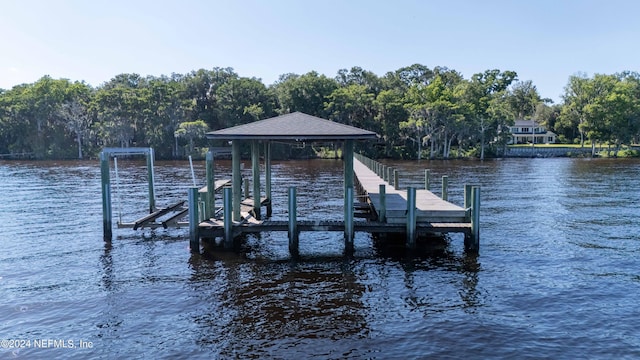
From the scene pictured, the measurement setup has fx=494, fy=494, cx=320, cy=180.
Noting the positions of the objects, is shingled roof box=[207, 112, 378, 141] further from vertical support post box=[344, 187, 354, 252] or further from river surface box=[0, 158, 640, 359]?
river surface box=[0, 158, 640, 359]

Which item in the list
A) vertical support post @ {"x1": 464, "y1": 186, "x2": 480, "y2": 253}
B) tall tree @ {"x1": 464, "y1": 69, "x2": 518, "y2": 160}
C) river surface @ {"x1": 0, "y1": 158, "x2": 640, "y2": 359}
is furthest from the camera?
tall tree @ {"x1": 464, "y1": 69, "x2": 518, "y2": 160}

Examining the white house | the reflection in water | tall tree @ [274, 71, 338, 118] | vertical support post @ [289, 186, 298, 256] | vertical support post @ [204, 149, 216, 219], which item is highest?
tall tree @ [274, 71, 338, 118]

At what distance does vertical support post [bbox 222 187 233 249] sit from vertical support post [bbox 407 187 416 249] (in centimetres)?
534

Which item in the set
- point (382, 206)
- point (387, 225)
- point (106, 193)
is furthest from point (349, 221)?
point (106, 193)

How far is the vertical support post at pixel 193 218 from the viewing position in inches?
582

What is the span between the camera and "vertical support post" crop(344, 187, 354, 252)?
48.9 ft

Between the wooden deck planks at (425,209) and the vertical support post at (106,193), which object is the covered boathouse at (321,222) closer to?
the wooden deck planks at (425,209)

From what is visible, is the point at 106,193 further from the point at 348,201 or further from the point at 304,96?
the point at 304,96

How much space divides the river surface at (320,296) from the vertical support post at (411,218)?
2.10 ft

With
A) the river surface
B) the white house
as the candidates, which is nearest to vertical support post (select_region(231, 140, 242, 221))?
the river surface

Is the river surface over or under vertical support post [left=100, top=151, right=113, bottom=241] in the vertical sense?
under

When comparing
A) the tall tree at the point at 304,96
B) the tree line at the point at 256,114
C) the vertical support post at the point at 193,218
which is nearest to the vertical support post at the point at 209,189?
the vertical support post at the point at 193,218

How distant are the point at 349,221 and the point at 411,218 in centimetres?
186

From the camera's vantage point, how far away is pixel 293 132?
15141 millimetres
